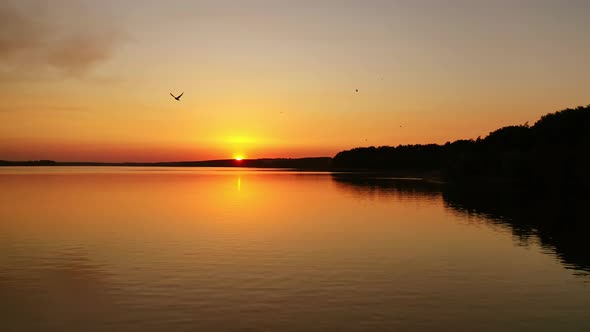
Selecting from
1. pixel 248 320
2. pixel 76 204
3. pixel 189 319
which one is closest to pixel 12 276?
pixel 189 319

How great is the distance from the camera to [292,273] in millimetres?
31422

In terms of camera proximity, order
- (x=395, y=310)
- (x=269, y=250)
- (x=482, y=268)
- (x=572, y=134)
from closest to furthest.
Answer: (x=395, y=310), (x=482, y=268), (x=269, y=250), (x=572, y=134)

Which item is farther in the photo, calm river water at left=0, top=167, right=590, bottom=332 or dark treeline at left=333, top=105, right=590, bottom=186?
dark treeline at left=333, top=105, right=590, bottom=186

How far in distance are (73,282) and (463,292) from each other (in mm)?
Answer: 20106

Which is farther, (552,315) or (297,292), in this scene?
(297,292)

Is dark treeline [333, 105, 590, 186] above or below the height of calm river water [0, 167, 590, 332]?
above

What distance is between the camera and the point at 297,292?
2661 cm

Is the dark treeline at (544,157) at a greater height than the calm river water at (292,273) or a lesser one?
greater

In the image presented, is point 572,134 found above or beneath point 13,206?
above

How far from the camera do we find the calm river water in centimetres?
2227

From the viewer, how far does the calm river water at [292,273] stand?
877 inches

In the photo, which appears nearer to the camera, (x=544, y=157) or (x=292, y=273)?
(x=292, y=273)

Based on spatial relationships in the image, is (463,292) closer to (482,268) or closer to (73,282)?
(482,268)

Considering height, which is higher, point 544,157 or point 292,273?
point 544,157
